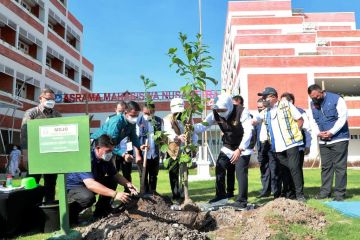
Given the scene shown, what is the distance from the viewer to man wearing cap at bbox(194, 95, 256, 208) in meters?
5.45

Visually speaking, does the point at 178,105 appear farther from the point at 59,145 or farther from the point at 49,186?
the point at 59,145

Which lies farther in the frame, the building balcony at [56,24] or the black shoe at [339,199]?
the building balcony at [56,24]

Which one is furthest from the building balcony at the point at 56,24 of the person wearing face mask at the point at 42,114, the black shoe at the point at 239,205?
the black shoe at the point at 239,205

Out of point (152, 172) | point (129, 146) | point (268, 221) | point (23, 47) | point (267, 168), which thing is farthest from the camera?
point (23, 47)

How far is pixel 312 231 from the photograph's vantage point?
4105 millimetres

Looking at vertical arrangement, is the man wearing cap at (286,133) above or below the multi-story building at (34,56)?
below

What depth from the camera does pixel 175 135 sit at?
5387mm

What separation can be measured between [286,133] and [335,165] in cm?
105

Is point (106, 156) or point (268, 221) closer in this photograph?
point (268, 221)

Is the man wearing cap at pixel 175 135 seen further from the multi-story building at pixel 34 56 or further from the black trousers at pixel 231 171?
the multi-story building at pixel 34 56

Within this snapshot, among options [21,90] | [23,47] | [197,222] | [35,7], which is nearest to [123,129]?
[197,222]

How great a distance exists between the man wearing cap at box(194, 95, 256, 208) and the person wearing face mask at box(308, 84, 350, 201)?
1.48 meters

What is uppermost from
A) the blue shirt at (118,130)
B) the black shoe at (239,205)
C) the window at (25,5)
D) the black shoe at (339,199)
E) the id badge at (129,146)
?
the window at (25,5)

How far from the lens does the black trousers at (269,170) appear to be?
6.84m
